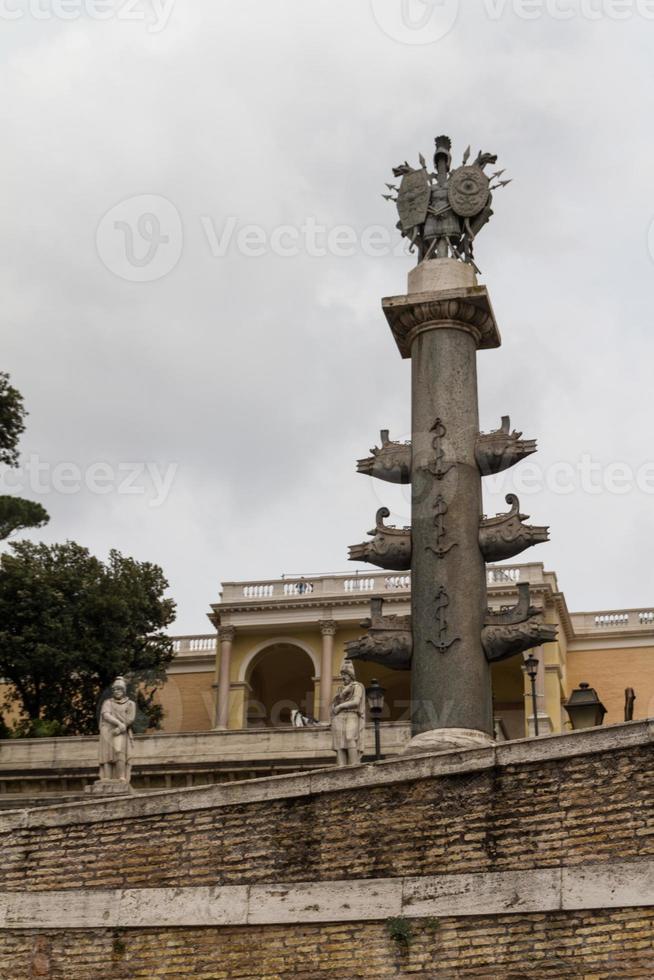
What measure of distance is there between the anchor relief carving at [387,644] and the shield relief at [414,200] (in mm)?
6329

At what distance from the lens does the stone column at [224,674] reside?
55250mm

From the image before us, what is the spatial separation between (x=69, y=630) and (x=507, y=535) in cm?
2576

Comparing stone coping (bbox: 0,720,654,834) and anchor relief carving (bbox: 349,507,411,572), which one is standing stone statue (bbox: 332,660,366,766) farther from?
stone coping (bbox: 0,720,654,834)

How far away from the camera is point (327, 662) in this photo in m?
55.2

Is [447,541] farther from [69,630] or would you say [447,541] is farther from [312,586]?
[312,586]

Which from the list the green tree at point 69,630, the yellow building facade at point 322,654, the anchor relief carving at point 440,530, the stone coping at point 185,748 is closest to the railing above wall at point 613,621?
the yellow building facade at point 322,654

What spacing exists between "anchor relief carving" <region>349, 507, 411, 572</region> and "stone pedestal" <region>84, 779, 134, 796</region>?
499 centimetres

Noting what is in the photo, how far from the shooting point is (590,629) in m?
57.2

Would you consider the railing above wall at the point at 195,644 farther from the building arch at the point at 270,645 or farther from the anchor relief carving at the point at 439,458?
the anchor relief carving at the point at 439,458

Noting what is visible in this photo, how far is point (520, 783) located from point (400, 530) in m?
6.68

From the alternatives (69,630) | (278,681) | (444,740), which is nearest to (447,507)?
(444,740)

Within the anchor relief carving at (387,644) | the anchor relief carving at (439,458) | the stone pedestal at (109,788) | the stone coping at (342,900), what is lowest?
the stone coping at (342,900)

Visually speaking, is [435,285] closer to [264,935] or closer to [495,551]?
[495,551]

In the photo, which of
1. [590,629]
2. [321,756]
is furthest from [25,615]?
[590,629]
